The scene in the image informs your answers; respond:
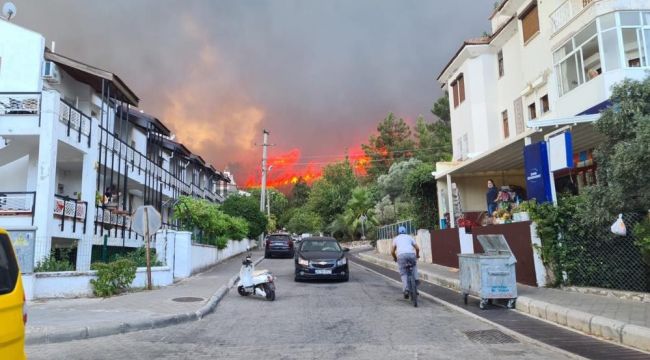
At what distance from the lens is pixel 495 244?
37.3 ft

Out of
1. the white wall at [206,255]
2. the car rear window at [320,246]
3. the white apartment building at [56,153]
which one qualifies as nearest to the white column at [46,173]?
the white apartment building at [56,153]

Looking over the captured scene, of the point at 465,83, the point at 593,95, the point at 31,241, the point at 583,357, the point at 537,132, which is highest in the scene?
the point at 465,83

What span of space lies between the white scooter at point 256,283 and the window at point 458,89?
19.2m

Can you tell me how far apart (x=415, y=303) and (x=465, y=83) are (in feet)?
62.2

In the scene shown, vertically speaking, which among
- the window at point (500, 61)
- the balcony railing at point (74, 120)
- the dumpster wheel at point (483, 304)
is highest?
the window at point (500, 61)

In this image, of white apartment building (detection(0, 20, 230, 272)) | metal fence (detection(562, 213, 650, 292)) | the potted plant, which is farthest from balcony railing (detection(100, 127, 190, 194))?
metal fence (detection(562, 213, 650, 292))

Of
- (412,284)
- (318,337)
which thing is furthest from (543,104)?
(318,337)

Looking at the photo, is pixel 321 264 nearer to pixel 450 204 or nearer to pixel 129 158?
pixel 450 204

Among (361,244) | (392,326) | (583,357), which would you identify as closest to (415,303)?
(392,326)

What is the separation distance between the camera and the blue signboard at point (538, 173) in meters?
13.0

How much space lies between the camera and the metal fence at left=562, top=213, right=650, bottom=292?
1077 cm

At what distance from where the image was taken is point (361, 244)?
→ 5256 cm

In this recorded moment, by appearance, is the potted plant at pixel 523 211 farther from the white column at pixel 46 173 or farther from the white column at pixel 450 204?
the white column at pixel 46 173

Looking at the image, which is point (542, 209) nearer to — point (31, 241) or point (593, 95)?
point (593, 95)
